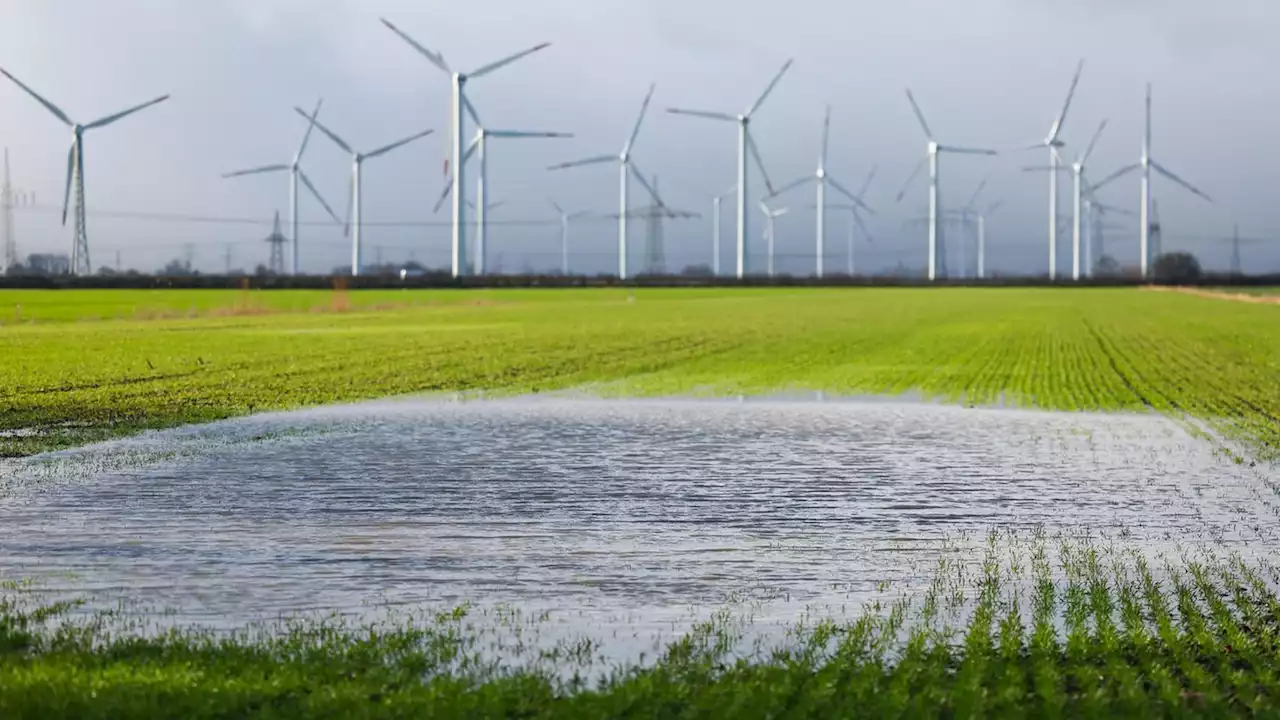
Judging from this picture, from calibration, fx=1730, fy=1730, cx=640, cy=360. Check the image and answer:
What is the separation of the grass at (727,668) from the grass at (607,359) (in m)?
12.7

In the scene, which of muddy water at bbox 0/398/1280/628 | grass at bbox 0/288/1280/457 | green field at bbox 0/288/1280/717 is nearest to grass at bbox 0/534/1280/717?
green field at bbox 0/288/1280/717

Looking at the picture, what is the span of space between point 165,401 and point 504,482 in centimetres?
1369

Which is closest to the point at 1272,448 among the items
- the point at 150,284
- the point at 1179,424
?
the point at 1179,424

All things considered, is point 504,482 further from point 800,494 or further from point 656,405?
point 656,405

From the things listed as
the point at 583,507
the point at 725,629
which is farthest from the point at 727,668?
the point at 583,507

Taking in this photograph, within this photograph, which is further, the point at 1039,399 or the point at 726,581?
the point at 1039,399

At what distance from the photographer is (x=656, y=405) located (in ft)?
105

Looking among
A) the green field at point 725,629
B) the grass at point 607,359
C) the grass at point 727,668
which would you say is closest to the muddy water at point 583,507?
the grass at point 727,668

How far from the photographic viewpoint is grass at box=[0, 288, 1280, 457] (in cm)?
3198

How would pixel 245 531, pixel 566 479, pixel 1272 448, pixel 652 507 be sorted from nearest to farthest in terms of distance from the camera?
pixel 245 531
pixel 652 507
pixel 566 479
pixel 1272 448

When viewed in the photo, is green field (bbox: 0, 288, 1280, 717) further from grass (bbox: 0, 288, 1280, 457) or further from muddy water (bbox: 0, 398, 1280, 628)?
muddy water (bbox: 0, 398, 1280, 628)

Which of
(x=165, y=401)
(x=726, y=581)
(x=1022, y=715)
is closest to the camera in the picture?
(x=1022, y=715)

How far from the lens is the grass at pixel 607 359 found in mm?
31984

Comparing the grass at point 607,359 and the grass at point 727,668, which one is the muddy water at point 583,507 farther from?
the grass at point 607,359
